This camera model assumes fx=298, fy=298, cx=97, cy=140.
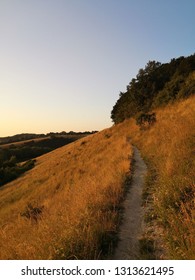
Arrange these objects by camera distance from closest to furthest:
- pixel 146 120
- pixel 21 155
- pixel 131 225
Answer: pixel 131 225
pixel 146 120
pixel 21 155

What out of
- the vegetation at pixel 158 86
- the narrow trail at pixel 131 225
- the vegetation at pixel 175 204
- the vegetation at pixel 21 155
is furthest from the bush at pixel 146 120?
the vegetation at pixel 21 155

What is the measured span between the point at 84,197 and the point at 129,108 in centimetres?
3648

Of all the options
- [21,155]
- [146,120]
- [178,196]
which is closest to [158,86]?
[146,120]

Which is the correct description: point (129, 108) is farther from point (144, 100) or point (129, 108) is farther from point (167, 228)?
point (167, 228)

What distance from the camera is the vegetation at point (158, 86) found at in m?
31.9

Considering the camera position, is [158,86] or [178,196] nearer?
[178,196]

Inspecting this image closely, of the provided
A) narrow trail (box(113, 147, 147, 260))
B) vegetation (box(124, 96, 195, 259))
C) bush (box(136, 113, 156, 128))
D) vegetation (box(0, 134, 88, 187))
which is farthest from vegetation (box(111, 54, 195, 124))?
narrow trail (box(113, 147, 147, 260))

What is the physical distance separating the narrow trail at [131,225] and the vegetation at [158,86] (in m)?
21.6

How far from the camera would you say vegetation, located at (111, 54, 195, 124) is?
1256 inches

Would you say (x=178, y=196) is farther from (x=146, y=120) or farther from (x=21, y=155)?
(x=21, y=155)

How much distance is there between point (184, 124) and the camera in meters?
13.1

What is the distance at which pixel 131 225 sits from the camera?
651cm

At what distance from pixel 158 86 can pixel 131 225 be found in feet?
119

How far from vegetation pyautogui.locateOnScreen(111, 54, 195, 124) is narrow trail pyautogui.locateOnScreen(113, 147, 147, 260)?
851 inches
